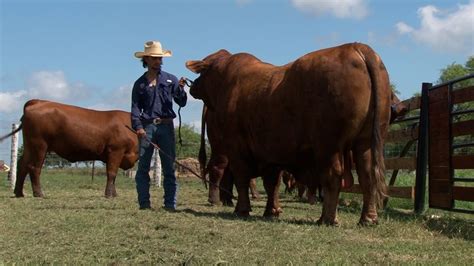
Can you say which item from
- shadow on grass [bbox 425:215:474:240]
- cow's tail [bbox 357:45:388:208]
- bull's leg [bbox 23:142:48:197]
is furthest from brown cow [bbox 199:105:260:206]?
cow's tail [bbox 357:45:388:208]

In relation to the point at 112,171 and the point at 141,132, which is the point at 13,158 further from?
the point at 141,132

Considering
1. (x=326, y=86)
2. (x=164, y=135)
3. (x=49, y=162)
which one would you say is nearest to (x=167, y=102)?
(x=164, y=135)

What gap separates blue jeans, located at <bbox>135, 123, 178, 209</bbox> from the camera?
8.72 metres

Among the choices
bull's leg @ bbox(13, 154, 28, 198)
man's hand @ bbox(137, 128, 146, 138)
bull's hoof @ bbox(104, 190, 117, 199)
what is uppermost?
man's hand @ bbox(137, 128, 146, 138)

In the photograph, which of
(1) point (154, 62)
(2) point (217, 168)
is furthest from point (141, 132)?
(2) point (217, 168)

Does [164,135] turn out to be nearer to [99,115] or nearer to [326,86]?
[326,86]


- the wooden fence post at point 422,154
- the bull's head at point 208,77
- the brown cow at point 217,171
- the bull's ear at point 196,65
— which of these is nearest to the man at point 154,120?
the bull's ear at point 196,65

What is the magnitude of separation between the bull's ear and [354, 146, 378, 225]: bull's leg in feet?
10.3

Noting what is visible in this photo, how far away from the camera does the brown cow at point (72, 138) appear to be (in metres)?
12.4

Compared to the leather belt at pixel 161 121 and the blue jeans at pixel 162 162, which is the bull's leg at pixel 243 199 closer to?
the blue jeans at pixel 162 162

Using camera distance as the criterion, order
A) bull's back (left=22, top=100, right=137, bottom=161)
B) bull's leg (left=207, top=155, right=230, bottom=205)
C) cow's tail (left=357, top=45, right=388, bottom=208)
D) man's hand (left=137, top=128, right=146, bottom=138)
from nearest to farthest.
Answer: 1. cow's tail (left=357, top=45, right=388, bottom=208)
2. man's hand (left=137, top=128, right=146, bottom=138)
3. bull's leg (left=207, top=155, right=230, bottom=205)
4. bull's back (left=22, top=100, right=137, bottom=161)

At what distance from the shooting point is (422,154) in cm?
941

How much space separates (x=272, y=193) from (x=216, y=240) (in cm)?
267

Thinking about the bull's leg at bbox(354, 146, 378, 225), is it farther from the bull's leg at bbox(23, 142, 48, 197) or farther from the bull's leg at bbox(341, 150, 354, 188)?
the bull's leg at bbox(23, 142, 48, 197)
